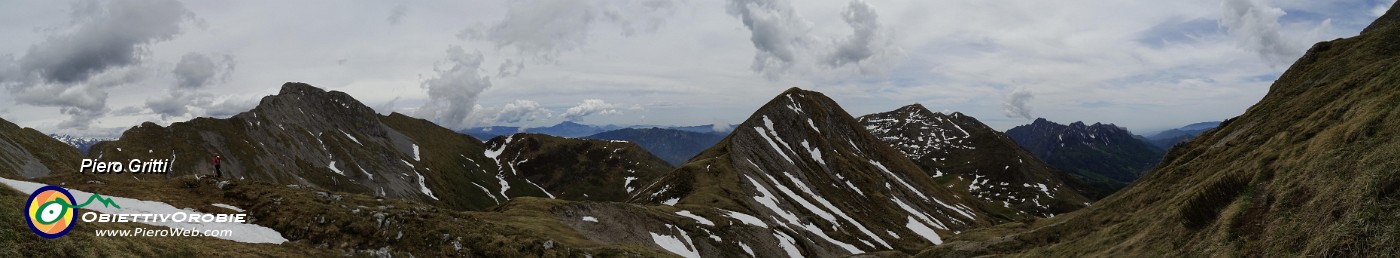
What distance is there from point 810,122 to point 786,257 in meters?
102

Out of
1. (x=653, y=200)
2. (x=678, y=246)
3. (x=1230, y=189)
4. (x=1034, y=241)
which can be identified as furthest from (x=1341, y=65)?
(x=653, y=200)

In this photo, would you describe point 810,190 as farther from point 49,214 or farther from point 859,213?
point 49,214

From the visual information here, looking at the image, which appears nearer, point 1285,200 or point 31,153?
point 1285,200

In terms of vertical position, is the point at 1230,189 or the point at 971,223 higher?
the point at 1230,189

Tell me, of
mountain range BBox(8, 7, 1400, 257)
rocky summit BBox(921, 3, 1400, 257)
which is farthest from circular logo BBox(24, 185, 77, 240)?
rocky summit BBox(921, 3, 1400, 257)

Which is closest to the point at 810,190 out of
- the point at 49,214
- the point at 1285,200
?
the point at 1285,200

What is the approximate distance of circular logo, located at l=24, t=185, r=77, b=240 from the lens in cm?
2276

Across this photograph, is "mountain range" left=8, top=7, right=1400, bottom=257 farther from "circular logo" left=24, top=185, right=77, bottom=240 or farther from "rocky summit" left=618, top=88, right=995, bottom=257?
"rocky summit" left=618, top=88, right=995, bottom=257

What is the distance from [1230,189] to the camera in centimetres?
2678

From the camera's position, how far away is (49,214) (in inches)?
935

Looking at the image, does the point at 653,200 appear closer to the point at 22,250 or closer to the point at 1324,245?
the point at 22,250

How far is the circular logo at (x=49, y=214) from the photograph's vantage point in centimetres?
2276

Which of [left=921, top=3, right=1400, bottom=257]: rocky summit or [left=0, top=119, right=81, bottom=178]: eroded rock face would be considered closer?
[left=921, top=3, right=1400, bottom=257]: rocky summit

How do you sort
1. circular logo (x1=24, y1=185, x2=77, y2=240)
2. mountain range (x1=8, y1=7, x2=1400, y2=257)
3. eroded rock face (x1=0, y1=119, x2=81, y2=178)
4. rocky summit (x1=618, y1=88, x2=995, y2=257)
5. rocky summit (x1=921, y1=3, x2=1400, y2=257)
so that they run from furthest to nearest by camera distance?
eroded rock face (x1=0, y1=119, x2=81, y2=178) < rocky summit (x1=618, y1=88, x2=995, y2=257) < circular logo (x1=24, y1=185, x2=77, y2=240) < mountain range (x1=8, y1=7, x2=1400, y2=257) < rocky summit (x1=921, y1=3, x2=1400, y2=257)
